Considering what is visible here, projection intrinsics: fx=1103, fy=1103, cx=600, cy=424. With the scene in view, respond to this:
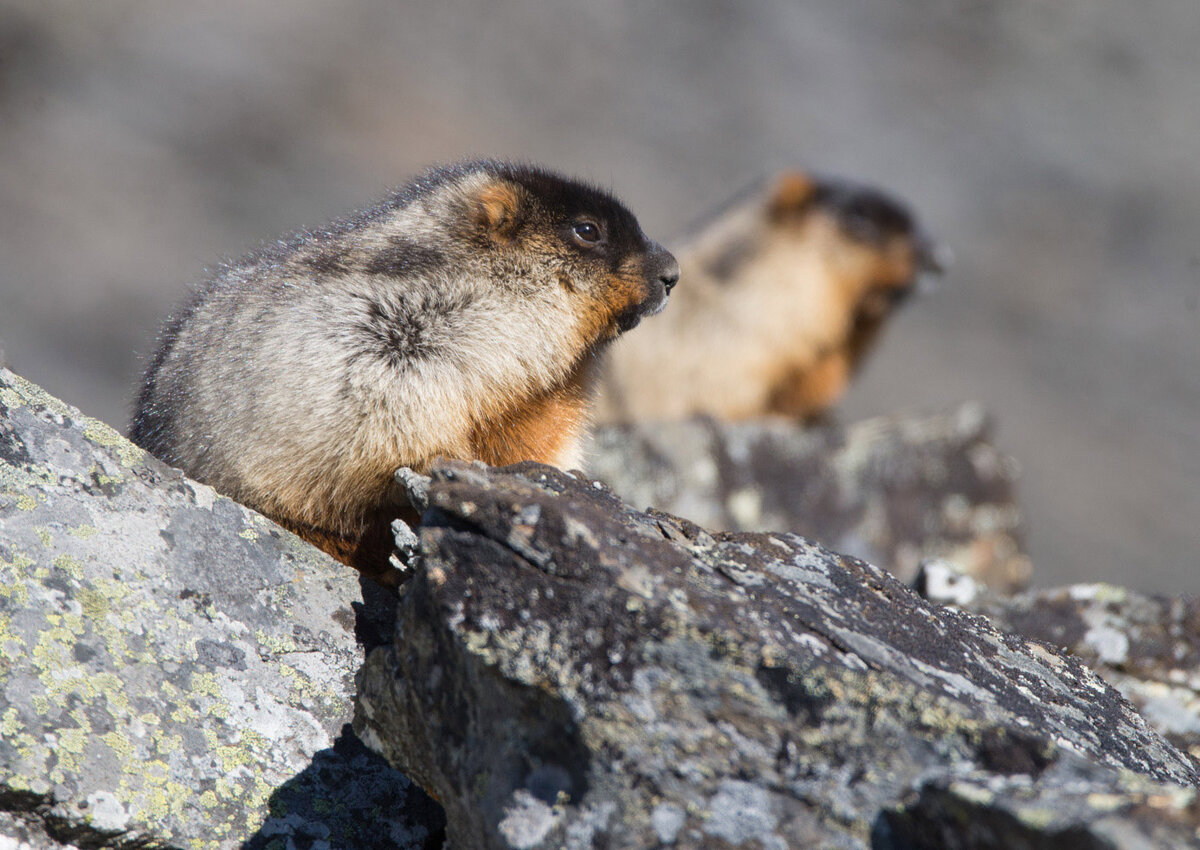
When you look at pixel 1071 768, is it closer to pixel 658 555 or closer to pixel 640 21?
pixel 658 555

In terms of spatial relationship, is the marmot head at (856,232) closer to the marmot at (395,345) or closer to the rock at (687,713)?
the marmot at (395,345)

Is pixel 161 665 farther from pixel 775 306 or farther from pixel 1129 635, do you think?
pixel 775 306

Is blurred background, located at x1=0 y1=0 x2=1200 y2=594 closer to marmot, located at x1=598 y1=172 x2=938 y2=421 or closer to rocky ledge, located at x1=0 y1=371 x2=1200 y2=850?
marmot, located at x1=598 y1=172 x2=938 y2=421

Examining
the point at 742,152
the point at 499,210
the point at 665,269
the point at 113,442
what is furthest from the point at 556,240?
the point at 742,152

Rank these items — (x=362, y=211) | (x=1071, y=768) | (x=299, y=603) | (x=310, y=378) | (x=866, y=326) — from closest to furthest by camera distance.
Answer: (x=1071, y=768)
(x=299, y=603)
(x=310, y=378)
(x=362, y=211)
(x=866, y=326)

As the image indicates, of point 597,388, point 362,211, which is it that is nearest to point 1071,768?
point 597,388

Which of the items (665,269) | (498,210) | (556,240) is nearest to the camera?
(498,210)
